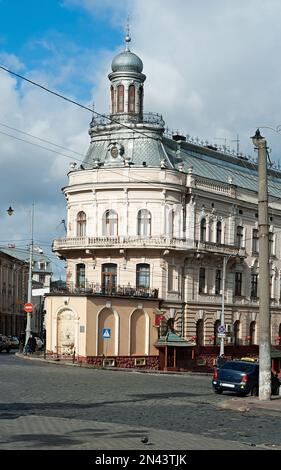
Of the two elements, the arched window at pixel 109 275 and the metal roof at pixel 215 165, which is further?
the metal roof at pixel 215 165

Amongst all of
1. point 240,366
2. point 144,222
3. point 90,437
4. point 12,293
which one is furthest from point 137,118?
point 12,293

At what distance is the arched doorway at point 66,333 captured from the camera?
171 ft

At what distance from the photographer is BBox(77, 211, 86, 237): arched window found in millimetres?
59938

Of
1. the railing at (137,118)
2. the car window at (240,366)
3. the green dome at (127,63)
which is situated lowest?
the car window at (240,366)

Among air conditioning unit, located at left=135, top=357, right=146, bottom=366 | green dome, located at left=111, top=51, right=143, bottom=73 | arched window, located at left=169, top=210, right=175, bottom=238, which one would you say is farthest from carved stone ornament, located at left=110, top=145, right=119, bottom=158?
air conditioning unit, located at left=135, top=357, right=146, bottom=366

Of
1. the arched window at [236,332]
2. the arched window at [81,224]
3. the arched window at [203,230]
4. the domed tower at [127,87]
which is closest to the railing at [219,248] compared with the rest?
the arched window at [203,230]

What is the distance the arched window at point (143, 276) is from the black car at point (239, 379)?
80.5 ft

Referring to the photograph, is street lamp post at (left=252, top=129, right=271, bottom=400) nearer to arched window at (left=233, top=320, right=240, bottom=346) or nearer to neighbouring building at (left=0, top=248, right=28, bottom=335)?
arched window at (left=233, top=320, right=240, bottom=346)

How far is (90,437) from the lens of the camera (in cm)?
1608

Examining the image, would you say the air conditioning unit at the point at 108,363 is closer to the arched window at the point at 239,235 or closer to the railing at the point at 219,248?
the railing at the point at 219,248

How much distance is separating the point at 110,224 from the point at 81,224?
8.45 ft

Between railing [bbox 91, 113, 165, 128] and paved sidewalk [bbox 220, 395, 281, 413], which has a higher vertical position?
railing [bbox 91, 113, 165, 128]

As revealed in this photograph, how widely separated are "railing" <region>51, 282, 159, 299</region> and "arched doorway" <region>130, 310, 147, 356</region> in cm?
135

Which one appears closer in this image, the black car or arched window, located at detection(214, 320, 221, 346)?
the black car
